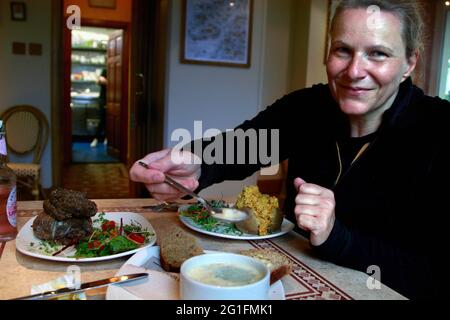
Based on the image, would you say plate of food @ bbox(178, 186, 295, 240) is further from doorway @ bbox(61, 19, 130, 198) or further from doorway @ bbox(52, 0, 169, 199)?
doorway @ bbox(61, 19, 130, 198)

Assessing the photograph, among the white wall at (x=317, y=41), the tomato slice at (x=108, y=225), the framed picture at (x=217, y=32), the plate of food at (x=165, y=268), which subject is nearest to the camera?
the plate of food at (x=165, y=268)

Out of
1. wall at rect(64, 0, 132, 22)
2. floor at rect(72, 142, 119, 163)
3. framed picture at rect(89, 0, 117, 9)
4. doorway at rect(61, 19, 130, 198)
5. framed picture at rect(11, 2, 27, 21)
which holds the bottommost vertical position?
floor at rect(72, 142, 119, 163)

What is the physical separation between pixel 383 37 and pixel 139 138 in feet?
10.3

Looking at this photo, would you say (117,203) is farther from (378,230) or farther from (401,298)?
(401,298)

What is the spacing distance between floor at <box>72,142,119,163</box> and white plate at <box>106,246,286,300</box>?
6307mm

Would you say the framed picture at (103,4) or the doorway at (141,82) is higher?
the framed picture at (103,4)

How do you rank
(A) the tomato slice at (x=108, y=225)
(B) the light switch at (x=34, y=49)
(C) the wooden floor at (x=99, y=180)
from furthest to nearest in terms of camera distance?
(C) the wooden floor at (x=99, y=180) → (B) the light switch at (x=34, y=49) → (A) the tomato slice at (x=108, y=225)

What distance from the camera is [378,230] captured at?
44.1 inches

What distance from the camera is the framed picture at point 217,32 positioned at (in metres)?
3.32

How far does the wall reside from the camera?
19.5ft

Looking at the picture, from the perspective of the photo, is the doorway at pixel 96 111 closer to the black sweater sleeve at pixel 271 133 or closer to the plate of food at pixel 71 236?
the black sweater sleeve at pixel 271 133

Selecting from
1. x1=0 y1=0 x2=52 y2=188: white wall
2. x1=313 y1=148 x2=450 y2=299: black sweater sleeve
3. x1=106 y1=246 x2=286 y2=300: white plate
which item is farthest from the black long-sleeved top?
x1=0 y1=0 x2=52 y2=188: white wall

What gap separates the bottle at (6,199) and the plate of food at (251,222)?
0.42 m

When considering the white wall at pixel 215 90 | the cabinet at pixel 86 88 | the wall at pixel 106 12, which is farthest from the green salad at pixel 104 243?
the cabinet at pixel 86 88
